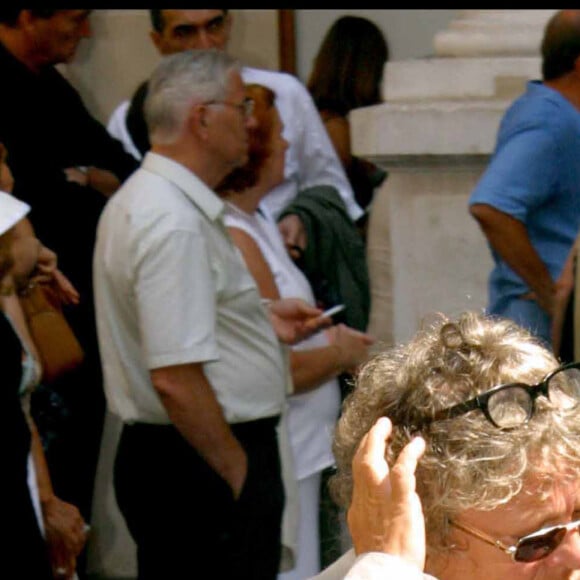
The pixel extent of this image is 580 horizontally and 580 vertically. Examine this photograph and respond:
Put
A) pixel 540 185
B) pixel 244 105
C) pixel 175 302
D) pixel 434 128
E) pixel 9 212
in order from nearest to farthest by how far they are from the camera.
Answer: pixel 9 212 < pixel 175 302 < pixel 244 105 < pixel 540 185 < pixel 434 128

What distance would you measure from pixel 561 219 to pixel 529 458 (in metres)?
2.35

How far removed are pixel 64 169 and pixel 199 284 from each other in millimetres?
963

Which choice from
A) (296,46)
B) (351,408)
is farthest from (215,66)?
(296,46)

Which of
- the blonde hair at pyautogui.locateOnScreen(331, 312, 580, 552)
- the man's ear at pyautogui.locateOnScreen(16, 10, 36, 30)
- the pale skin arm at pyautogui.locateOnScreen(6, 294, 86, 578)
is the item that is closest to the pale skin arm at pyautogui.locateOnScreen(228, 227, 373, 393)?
the pale skin arm at pyautogui.locateOnScreen(6, 294, 86, 578)

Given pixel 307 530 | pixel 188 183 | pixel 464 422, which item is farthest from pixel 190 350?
pixel 464 422

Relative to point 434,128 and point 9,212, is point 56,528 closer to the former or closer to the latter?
point 9,212

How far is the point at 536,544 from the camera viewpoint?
93.0 inches

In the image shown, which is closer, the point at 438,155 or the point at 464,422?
the point at 464,422

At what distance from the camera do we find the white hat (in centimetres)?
390

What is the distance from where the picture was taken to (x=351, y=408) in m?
2.57

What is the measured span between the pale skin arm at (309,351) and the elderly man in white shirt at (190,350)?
0.11 meters

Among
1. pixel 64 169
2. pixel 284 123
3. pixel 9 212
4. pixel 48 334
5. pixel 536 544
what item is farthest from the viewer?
pixel 284 123

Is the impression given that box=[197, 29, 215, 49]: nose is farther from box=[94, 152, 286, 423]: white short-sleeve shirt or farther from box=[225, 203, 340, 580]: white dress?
box=[94, 152, 286, 423]: white short-sleeve shirt

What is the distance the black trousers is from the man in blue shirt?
78 cm
